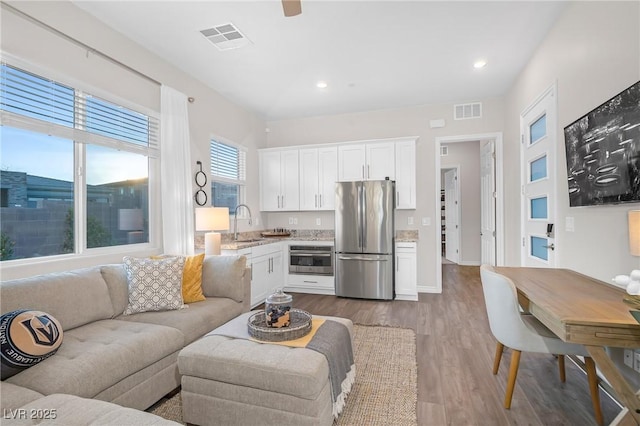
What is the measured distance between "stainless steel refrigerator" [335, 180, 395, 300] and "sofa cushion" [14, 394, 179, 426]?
345cm

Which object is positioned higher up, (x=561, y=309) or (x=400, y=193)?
(x=400, y=193)

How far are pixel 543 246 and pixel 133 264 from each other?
12.8 feet

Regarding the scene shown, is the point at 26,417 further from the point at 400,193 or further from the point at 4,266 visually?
the point at 400,193

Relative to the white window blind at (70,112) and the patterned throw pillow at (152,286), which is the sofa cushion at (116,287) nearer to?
the patterned throw pillow at (152,286)

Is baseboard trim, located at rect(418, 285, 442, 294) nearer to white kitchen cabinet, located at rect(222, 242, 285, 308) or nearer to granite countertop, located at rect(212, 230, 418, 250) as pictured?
granite countertop, located at rect(212, 230, 418, 250)

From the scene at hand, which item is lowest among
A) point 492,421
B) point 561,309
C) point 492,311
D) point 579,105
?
point 492,421

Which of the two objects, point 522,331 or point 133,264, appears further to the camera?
point 133,264

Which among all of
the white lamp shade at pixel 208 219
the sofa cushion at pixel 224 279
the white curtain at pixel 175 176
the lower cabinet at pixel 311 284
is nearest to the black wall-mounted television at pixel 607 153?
the sofa cushion at pixel 224 279

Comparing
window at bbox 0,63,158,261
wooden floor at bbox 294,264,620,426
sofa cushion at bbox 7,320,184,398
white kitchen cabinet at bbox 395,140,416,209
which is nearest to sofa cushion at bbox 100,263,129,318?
sofa cushion at bbox 7,320,184,398

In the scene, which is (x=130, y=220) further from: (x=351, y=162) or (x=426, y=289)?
(x=426, y=289)

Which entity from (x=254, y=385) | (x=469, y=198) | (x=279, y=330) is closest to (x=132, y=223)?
(x=279, y=330)

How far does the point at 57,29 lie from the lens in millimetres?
2365

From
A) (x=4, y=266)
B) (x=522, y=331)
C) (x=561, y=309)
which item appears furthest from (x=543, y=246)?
(x=4, y=266)

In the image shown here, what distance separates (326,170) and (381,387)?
3.46 metres
